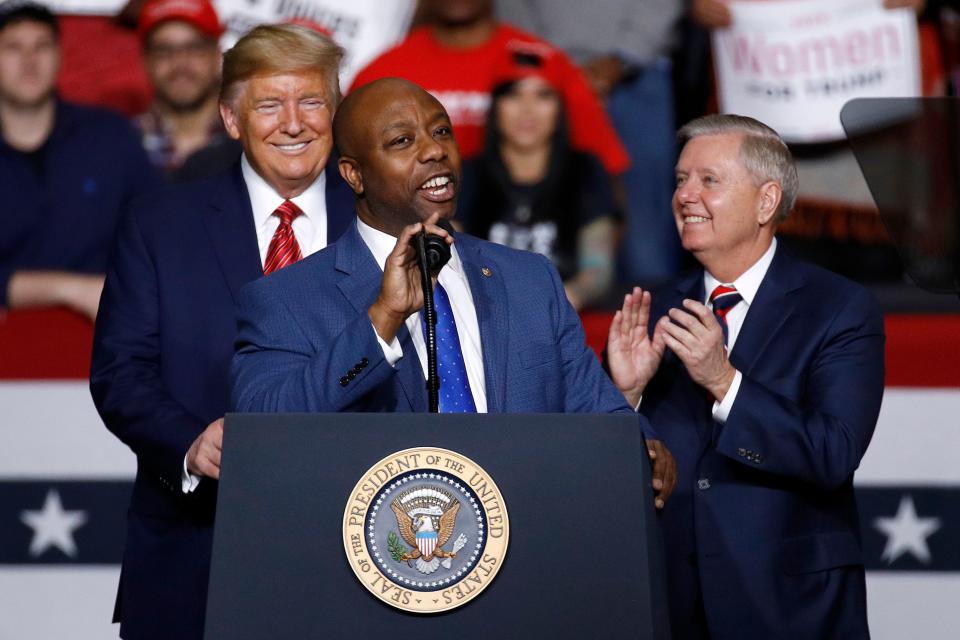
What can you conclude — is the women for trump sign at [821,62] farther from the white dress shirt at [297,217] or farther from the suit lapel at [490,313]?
the suit lapel at [490,313]

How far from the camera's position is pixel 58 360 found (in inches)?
154

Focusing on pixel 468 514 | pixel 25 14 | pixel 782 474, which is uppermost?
pixel 25 14

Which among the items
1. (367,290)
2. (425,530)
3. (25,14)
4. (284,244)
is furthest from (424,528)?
(25,14)

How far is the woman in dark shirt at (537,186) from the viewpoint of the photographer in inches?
163

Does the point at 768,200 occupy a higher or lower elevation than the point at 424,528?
higher

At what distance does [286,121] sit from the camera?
252cm

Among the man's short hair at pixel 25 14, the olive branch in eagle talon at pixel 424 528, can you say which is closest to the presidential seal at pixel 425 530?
the olive branch in eagle talon at pixel 424 528

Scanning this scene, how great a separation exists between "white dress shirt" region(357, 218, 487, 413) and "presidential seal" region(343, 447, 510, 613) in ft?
1.06

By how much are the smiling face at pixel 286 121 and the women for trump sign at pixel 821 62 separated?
210 cm

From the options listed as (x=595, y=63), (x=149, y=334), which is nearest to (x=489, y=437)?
(x=149, y=334)

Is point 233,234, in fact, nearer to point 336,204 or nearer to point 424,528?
point 336,204

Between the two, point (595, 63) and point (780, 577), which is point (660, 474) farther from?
point (595, 63)

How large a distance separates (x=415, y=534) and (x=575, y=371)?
0.59m

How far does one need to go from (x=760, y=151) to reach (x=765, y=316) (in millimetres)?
297
